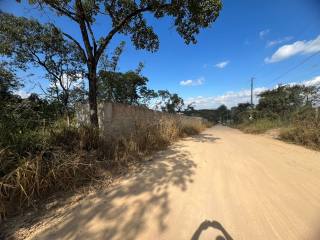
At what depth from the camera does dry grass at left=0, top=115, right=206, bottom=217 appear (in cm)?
291

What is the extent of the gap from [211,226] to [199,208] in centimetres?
42

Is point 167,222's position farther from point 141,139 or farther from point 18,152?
point 141,139

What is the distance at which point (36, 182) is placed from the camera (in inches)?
121

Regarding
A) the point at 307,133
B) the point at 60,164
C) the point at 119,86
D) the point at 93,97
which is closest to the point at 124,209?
the point at 60,164

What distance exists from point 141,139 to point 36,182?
3.39 metres

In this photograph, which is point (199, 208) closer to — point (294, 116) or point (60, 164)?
point (60, 164)

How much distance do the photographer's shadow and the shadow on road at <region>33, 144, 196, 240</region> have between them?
378 millimetres

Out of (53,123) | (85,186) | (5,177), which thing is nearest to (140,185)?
(85,186)

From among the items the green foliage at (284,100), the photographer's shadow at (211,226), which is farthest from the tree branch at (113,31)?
the green foliage at (284,100)

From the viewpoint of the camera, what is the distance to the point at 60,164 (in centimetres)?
346

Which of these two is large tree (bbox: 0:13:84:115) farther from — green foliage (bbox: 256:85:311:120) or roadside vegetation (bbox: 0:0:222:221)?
green foliage (bbox: 256:85:311:120)

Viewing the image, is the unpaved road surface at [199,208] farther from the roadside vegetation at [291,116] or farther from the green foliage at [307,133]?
the roadside vegetation at [291,116]

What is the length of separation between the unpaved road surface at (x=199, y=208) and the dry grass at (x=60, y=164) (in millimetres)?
597

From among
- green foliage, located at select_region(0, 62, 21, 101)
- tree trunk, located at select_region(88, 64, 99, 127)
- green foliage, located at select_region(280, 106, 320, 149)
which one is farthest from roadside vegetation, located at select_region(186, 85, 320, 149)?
green foliage, located at select_region(0, 62, 21, 101)
